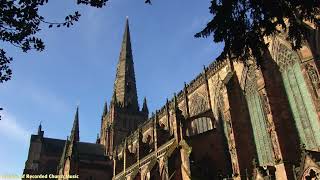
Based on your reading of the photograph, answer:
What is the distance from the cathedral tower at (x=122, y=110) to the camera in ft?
174

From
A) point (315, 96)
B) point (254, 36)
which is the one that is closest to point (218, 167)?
point (315, 96)

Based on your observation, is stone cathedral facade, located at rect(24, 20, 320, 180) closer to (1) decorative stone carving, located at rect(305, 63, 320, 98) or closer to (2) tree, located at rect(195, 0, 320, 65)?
(1) decorative stone carving, located at rect(305, 63, 320, 98)

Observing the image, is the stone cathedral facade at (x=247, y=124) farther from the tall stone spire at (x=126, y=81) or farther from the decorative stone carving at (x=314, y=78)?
the tall stone spire at (x=126, y=81)

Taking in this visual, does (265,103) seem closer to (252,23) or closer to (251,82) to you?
(251,82)

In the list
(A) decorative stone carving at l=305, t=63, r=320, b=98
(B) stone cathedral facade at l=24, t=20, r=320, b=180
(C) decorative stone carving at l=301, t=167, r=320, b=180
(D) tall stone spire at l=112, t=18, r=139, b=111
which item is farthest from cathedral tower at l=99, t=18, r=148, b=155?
(A) decorative stone carving at l=305, t=63, r=320, b=98

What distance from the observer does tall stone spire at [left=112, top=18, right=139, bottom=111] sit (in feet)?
189

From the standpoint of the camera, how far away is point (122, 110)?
182 feet

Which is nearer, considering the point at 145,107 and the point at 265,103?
the point at 265,103

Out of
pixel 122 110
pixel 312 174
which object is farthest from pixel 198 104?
pixel 122 110

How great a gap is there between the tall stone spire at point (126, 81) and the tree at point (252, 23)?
4991 centimetres

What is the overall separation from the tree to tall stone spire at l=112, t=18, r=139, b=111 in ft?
164

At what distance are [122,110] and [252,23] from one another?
49.3 metres

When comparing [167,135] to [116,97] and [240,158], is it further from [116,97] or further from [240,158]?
[116,97]

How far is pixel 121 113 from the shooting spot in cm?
5509
